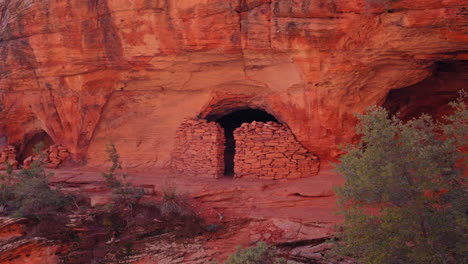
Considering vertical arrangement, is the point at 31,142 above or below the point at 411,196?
below

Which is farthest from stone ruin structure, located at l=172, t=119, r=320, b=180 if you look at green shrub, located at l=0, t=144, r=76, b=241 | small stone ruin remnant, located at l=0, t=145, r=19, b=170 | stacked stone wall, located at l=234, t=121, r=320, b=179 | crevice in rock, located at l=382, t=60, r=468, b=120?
small stone ruin remnant, located at l=0, t=145, r=19, b=170

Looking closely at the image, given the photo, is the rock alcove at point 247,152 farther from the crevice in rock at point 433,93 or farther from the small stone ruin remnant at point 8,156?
the small stone ruin remnant at point 8,156

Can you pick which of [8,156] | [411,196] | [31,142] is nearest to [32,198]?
[8,156]

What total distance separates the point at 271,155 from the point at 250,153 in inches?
15.3

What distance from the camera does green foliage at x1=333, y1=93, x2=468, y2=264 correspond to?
3477 millimetres

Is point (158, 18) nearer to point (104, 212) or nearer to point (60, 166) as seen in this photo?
point (104, 212)

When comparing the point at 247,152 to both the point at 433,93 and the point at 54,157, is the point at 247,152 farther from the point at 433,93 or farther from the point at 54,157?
the point at 54,157

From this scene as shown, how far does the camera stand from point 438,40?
16.5 feet

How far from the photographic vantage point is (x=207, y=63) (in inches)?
273

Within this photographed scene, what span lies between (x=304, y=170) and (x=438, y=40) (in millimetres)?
2877

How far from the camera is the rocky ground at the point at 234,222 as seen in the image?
5.07m

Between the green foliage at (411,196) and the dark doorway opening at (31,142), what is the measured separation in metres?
8.74

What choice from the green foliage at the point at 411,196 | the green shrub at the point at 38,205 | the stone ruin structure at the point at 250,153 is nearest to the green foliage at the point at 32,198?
the green shrub at the point at 38,205

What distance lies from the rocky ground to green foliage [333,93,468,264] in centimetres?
118
